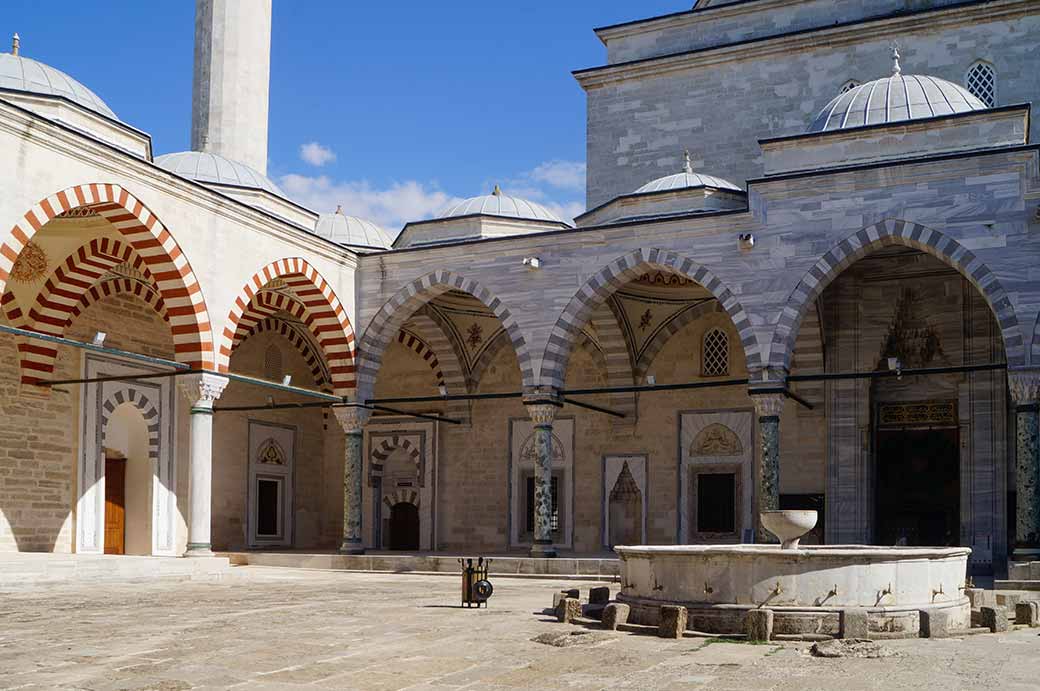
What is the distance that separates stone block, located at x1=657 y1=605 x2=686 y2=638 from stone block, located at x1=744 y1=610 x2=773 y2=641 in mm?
370

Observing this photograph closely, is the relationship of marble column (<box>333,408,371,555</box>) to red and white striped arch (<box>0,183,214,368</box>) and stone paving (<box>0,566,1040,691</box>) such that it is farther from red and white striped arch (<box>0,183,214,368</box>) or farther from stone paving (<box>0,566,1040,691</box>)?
stone paving (<box>0,566,1040,691</box>)

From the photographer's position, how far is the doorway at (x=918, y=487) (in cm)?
1456

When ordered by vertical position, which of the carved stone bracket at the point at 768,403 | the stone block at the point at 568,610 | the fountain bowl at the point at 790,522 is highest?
the carved stone bracket at the point at 768,403

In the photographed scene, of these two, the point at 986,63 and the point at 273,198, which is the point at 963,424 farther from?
the point at 273,198

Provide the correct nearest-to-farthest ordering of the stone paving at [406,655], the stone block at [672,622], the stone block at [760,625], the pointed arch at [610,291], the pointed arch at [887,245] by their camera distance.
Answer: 1. the stone paving at [406,655]
2. the stone block at [760,625]
3. the stone block at [672,622]
4. the pointed arch at [887,245]
5. the pointed arch at [610,291]

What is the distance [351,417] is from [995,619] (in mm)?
9531

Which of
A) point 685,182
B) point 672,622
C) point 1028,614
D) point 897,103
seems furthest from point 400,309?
point 1028,614

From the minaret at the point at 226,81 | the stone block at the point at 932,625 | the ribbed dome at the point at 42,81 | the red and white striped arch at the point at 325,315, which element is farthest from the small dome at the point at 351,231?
the stone block at the point at 932,625

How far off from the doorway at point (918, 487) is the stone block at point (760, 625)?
889cm

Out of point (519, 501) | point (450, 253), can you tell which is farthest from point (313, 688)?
point (519, 501)

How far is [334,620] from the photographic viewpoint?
7.64 meters

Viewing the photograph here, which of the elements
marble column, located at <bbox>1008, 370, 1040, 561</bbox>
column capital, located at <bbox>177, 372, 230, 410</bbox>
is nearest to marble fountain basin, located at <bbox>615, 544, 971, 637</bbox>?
marble column, located at <bbox>1008, 370, 1040, 561</bbox>

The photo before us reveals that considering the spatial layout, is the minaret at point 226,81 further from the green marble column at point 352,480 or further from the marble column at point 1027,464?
the marble column at point 1027,464

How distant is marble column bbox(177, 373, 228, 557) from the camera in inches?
500
